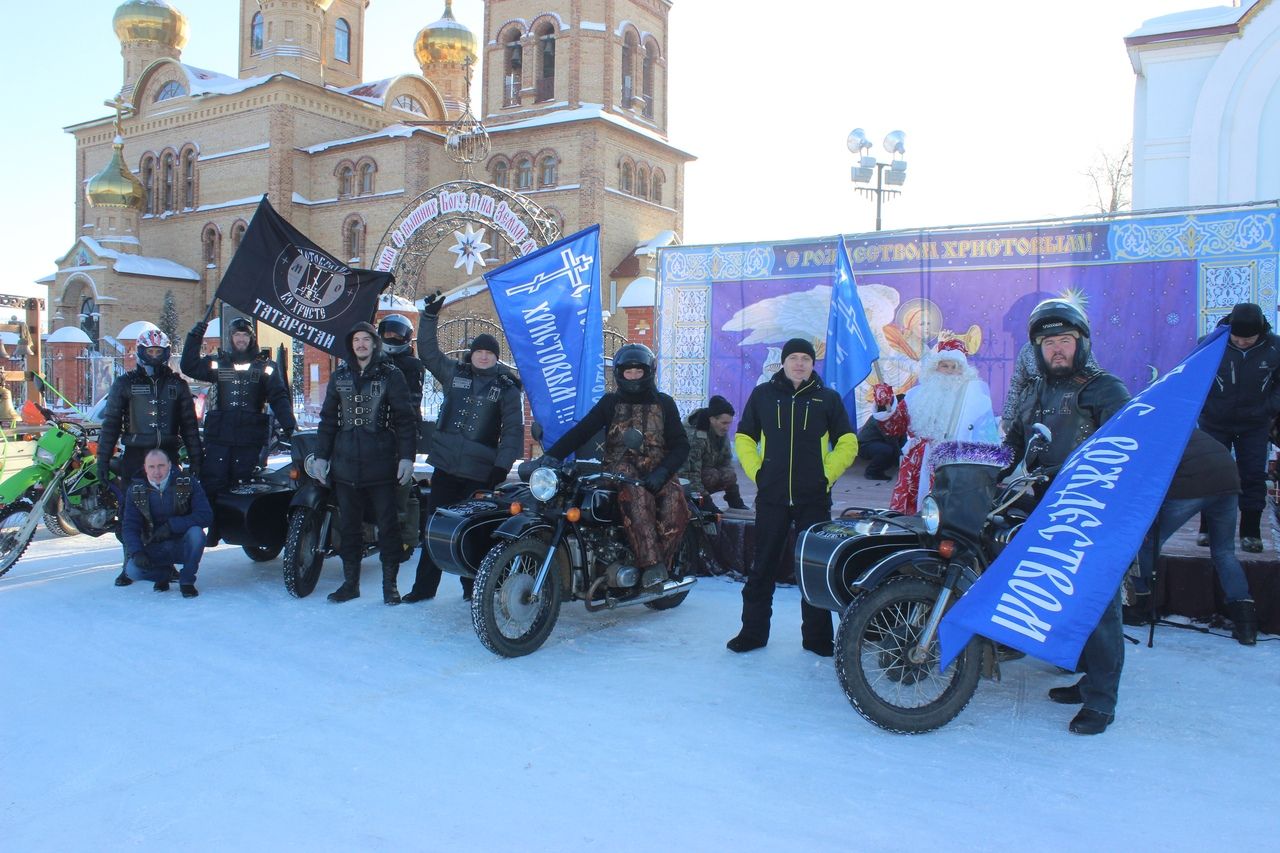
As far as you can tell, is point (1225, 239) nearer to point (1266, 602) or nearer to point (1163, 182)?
point (1266, 602)

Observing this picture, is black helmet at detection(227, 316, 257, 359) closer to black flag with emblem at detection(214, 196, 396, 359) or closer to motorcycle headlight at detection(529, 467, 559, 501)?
black flag with emblem at detection(214, 196, 396, 359)

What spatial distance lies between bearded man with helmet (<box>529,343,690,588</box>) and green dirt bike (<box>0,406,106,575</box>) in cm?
437

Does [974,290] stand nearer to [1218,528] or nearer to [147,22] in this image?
[1218,528]

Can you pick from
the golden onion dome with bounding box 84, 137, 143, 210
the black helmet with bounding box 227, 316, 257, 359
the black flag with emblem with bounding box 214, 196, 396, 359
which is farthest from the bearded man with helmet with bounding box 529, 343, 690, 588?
the golden onion dome with bounding box 84, 137, 143, 210

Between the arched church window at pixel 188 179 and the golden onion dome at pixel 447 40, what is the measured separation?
10804 millimetres

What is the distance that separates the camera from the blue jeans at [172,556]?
21.0 feet

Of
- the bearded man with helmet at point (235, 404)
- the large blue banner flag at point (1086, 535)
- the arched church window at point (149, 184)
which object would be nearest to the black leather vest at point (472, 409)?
the bearded man with helmet at point (235, 404)

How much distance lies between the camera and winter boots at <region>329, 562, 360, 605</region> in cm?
627

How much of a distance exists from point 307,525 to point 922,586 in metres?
4.38

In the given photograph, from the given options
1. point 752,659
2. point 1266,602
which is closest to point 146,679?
point 752,659

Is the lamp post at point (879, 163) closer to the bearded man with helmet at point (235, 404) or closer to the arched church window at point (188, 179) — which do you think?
the bearded man with helmet at point (235, 404)

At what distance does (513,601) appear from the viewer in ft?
16.5

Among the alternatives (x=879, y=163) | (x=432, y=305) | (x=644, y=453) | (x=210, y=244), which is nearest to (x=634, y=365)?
(x=644, y=453)

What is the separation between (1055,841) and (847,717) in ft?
4.11
